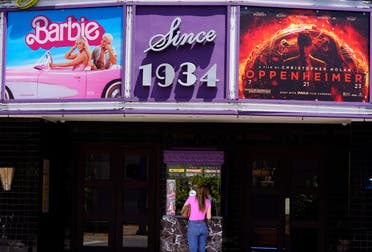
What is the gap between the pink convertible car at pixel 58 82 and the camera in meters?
10.9

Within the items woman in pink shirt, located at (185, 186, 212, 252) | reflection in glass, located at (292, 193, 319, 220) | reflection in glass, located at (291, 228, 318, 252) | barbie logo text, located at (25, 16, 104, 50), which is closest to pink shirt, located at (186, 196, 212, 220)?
woman in pink shirt, located at (185, 186, 212, 252)

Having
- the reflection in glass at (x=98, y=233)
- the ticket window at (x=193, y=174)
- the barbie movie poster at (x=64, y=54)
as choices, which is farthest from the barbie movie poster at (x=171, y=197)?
the barbie movie poster at (x=64, y=54)

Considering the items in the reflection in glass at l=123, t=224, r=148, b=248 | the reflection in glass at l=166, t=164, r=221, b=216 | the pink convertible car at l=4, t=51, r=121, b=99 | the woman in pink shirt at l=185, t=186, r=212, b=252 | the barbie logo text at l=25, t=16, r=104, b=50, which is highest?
the barbie logo text at l=25, t=16, r=104, b=50

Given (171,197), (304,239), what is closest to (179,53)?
(171,197)

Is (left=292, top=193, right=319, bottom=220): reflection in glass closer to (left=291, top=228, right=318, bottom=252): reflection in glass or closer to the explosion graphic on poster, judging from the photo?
(left=291, top=228, right=318, bottom=252): reflection in glass

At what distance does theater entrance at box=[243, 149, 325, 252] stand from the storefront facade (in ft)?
0.07

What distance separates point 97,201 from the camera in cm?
1292

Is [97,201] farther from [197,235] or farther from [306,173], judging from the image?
[306,173]

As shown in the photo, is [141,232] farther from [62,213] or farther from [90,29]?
[90,29]

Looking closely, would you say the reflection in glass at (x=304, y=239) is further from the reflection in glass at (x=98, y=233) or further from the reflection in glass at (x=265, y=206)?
the reflection in glass at (x=98, y=233)

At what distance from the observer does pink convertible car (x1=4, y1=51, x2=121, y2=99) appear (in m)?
10.9

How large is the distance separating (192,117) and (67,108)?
2.20m

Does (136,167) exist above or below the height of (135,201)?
above

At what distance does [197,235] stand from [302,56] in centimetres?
362
